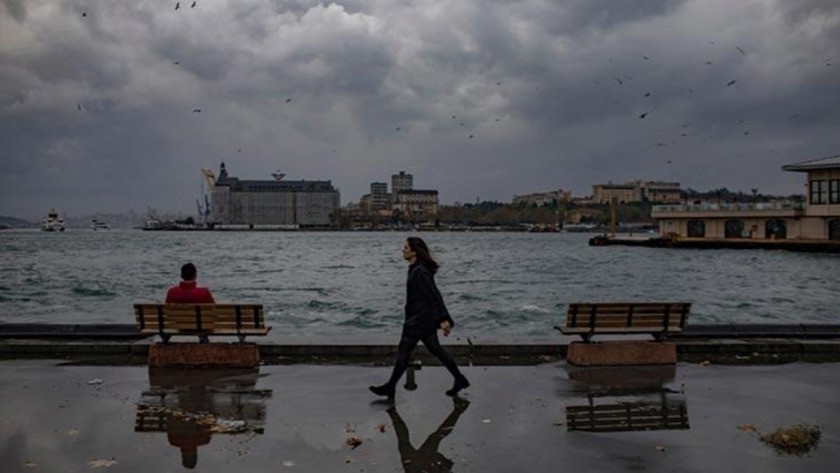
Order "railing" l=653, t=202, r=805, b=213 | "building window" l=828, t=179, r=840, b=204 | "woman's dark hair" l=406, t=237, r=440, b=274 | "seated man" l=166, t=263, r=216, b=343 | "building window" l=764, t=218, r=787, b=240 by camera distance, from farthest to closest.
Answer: "building window" l=764, t=218, r=787, b=240 → "railing" l=653, t=202, r=805, b=213 → "building window" l=828, t=179, r=840, b=204 → "seated man" l=166, t=263, r=216, b=343 → "woman's dark hair" l=406, t=237, r=440, b=274

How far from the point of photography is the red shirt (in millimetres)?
12547

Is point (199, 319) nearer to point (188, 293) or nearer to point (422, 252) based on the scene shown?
point (188, 293)

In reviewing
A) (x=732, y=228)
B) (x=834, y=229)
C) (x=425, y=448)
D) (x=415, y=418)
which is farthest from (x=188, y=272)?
(x=732, y=228)

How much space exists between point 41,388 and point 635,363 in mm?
8327

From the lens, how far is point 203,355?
11.9 metres

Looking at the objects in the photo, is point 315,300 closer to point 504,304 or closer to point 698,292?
point 504,304

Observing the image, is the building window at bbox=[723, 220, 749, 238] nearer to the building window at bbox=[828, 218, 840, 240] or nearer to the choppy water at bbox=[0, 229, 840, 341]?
the building window at bbox=[828, 218, 840, 240]

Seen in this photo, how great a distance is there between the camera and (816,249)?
312ft

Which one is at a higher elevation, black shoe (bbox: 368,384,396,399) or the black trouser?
the black trouser

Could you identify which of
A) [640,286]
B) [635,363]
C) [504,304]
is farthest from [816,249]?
[635,363]

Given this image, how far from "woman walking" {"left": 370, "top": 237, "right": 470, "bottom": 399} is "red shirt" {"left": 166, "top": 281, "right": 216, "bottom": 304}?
150 inches

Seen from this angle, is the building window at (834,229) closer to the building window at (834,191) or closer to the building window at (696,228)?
the building window at (834,191)

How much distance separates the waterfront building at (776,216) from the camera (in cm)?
9288

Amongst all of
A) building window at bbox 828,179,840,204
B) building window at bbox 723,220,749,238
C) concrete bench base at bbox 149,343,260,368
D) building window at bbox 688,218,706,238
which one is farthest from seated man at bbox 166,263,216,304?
building window at bbox 688,218,706,238
